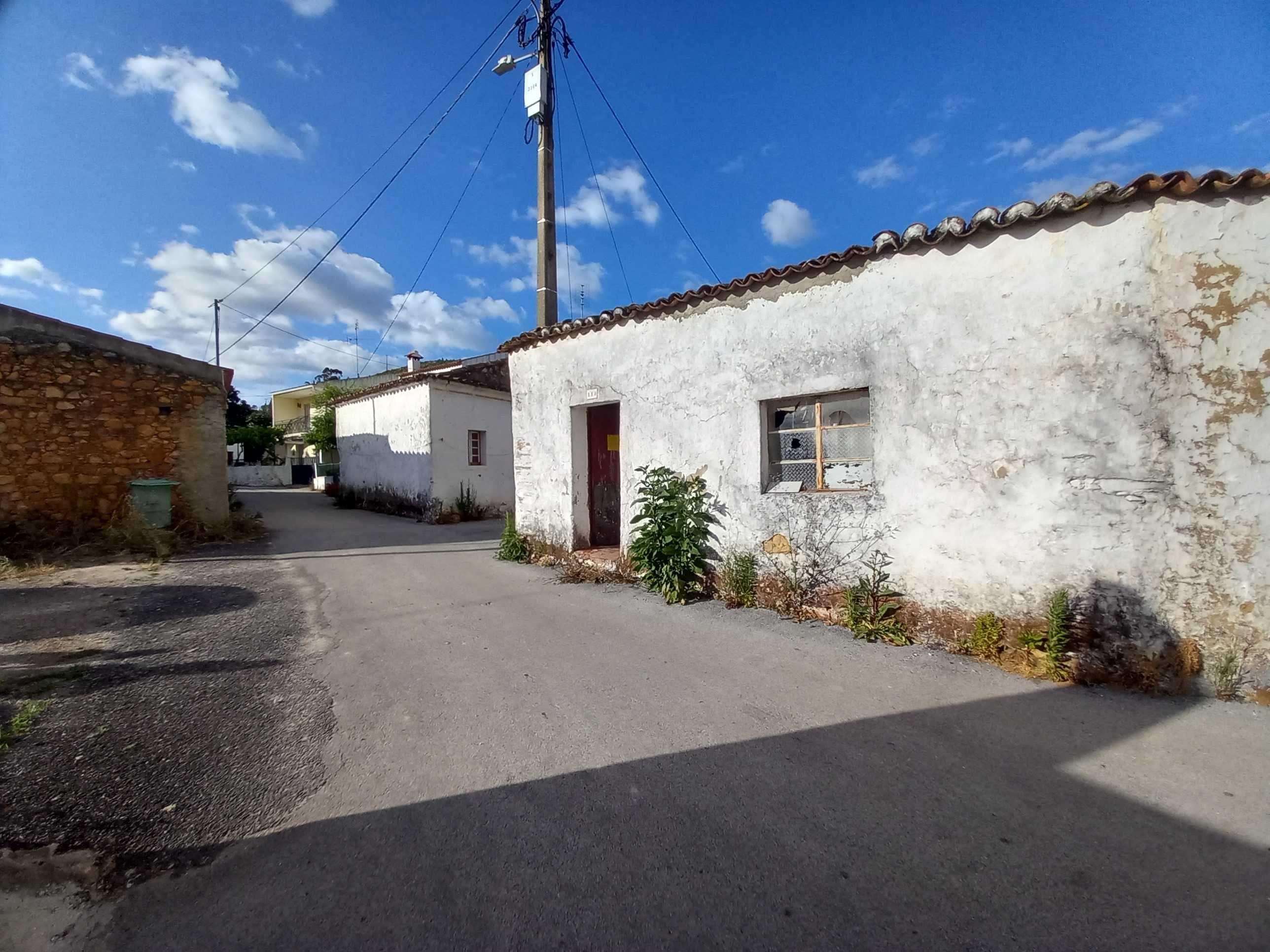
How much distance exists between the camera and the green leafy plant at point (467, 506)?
1338cm

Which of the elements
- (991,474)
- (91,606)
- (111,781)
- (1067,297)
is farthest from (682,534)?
(91,606)

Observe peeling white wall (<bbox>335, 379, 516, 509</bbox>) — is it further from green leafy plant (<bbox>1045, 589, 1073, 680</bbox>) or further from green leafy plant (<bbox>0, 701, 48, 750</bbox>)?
green leafy plant (<bbox>1045, 589, 1073, 680</bbox>)

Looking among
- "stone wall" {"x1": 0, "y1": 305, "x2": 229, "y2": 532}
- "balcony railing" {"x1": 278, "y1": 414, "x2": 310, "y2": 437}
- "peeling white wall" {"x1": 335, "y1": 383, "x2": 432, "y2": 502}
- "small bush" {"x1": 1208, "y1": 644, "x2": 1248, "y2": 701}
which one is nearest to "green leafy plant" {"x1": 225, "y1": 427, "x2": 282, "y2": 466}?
"balcony railing" {"x1": 278, "y1": 414, "x2": 310, "y2": 437}

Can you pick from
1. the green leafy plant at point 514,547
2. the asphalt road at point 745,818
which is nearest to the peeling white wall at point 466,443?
the green leafy plant at point 514,547

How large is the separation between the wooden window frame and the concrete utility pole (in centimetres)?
485

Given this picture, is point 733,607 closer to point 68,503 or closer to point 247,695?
point 247,695

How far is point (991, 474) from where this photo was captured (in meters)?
4.23

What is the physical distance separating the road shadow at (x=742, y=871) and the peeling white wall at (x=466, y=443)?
1035 cm

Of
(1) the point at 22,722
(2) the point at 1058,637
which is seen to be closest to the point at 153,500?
(1) the point at 22,722

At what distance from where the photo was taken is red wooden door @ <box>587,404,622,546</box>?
319 inches

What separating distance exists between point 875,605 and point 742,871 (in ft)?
10.7

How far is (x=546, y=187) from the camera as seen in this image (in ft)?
33.7

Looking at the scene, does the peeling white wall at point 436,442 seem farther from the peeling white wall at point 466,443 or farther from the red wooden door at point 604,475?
the red wooden door at point 604,475

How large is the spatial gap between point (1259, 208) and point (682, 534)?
496 centimetres
